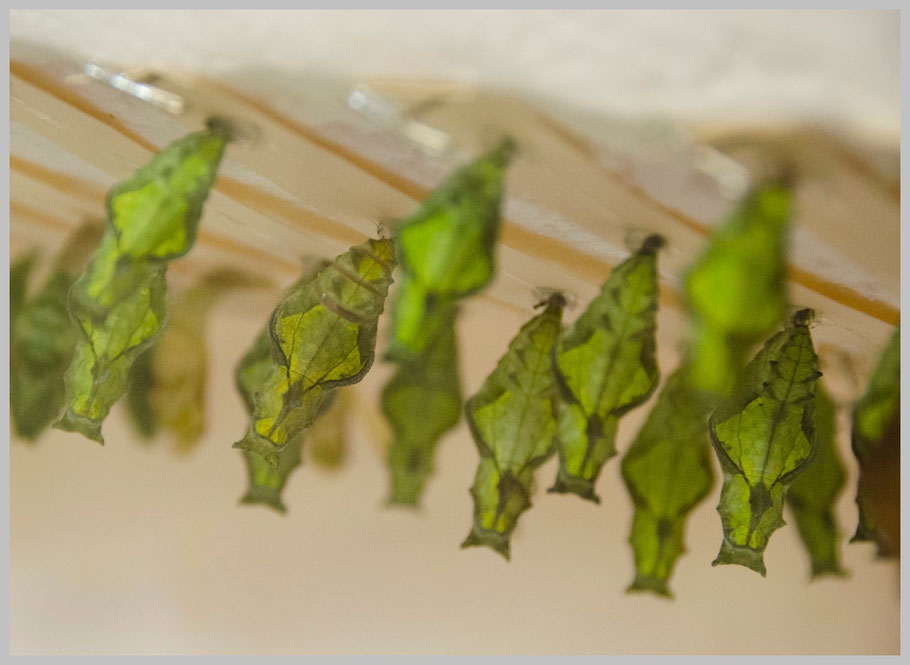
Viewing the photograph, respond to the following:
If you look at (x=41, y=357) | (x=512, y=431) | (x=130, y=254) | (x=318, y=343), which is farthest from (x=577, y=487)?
(x=41, y=357)

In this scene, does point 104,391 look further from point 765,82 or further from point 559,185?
point 765,82

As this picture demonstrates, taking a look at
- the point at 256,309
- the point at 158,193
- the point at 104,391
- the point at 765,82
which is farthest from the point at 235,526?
the point at 765,82

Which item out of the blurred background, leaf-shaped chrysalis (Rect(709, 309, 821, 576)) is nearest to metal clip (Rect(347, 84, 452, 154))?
the blurred background

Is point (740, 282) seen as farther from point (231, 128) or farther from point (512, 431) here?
point (231, 128)

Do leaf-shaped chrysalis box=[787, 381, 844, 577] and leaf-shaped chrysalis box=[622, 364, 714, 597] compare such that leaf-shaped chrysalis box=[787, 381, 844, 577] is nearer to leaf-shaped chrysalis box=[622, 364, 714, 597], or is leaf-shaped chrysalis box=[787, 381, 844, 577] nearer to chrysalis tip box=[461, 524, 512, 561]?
leaf-shaped chrysalis box=[622, 364, 714, 597]

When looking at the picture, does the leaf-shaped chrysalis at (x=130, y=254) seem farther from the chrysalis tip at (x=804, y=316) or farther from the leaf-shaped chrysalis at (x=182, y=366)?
the chrysalis tip at (x=804, y=316)
